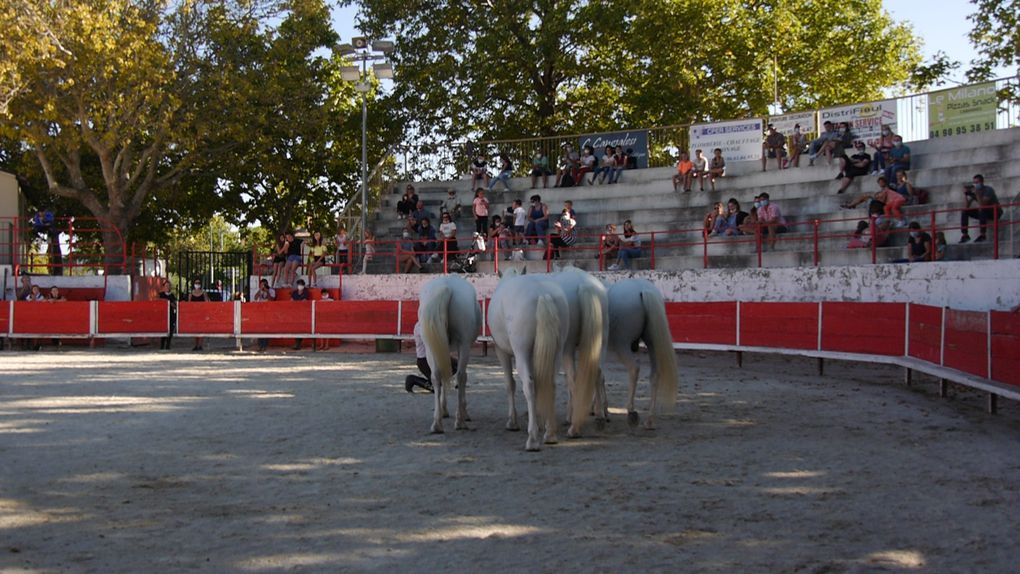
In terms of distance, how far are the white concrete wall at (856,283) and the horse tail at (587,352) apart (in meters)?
8.85

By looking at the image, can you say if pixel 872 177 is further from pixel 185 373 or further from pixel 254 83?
pixel 254 83

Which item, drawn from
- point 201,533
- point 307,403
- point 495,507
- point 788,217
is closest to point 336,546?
point 201,533

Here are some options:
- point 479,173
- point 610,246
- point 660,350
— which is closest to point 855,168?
point 610,246

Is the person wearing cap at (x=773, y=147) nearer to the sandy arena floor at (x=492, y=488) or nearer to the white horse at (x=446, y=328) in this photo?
the sandy arena floor at (x=492, y=488)

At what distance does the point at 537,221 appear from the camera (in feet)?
88.0

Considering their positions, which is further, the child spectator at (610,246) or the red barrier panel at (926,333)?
the child spectator at (610,246)

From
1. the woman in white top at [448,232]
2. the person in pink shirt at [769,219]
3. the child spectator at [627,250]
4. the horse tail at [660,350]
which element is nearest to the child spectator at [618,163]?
the woman in white top at [448,232]

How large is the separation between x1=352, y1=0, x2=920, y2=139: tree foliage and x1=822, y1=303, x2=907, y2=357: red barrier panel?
2181 centimetres

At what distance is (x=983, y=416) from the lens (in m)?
11.7

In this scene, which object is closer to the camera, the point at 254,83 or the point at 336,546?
the point at 336,546

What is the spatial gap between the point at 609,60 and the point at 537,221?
14.8 meters

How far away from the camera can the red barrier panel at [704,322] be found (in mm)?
19422

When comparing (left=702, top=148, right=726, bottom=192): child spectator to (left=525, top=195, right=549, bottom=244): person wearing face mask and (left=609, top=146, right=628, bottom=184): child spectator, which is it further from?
(left=525, top=195, right=549, bottom=244): person wearing face mask

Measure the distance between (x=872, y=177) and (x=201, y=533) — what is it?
71.0 feet
